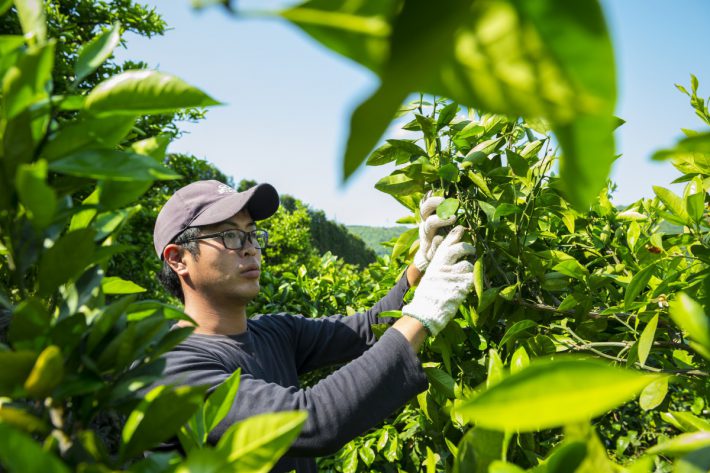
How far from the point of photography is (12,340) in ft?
1.71

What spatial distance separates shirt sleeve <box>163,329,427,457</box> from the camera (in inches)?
61.8

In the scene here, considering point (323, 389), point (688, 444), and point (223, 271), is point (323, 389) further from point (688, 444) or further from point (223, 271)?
point (688, 444)

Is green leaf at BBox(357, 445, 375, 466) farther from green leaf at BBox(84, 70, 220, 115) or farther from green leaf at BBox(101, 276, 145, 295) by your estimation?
green leaf at BBox(84, 70, 220, 115)

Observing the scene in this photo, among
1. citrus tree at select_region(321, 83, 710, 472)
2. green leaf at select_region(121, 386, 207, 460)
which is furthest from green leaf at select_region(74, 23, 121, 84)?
citrus tree at select_region(321, 83, 710, 472)

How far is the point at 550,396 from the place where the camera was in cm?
28

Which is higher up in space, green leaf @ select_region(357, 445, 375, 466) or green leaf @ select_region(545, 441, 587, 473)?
green leaf @ select_region(545, 441, 587, 473)

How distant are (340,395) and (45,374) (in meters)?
1.24

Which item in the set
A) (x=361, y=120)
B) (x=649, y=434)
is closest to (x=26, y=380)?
(x=361, y=120)

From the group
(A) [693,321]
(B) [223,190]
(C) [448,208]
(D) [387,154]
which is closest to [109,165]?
(A) [693,321]

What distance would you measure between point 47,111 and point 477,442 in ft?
1.80

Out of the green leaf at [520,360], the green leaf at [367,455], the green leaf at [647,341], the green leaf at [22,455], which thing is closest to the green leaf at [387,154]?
the green leaf at [647,341]

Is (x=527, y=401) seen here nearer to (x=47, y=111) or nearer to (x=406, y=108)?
(x=47, y=111)

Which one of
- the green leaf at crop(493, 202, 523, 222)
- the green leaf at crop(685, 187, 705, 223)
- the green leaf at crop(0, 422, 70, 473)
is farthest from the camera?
the green leaf at crop(493, 202, 523, 222)

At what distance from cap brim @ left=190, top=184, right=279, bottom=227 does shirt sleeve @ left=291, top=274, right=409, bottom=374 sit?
1.87 feet
